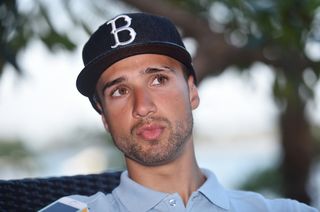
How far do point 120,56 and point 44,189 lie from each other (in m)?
0.64

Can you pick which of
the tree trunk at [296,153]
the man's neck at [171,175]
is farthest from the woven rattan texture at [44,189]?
the tree trunk at [296,153]

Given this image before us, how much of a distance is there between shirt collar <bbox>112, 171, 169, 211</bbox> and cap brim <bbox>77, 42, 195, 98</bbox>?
36 cm

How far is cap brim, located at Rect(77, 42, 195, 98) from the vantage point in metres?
2.35

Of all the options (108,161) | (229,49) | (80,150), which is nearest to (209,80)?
(229,49)

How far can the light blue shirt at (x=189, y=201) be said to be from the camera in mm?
2393

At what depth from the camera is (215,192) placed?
2.46 meters

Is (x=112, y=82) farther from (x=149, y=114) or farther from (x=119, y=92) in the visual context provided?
(x=149, y=114)

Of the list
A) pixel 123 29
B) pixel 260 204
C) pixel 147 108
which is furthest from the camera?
pixel 260 204

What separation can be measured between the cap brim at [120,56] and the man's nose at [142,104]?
131 millimetres

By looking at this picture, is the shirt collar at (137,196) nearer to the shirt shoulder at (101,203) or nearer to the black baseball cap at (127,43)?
the shirt shoulder at (101,203)

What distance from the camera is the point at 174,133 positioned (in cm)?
233

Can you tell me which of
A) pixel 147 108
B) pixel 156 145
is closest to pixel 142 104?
pixel 147 108

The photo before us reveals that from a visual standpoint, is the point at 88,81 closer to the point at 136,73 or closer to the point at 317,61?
the point at 136,73

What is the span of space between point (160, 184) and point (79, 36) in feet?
6.34
